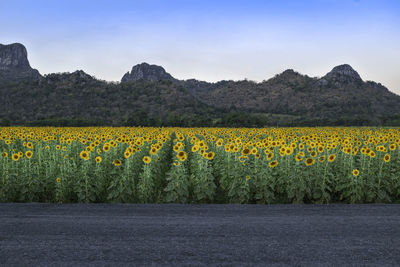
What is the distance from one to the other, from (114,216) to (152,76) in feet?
522

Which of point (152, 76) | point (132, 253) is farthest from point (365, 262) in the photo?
point (152, 76)

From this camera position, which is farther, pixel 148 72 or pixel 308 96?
pixel 148 72

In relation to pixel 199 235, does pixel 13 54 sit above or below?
above

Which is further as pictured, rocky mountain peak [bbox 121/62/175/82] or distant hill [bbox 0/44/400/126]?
rocky mountain peak [bbox 121/62/175/82]

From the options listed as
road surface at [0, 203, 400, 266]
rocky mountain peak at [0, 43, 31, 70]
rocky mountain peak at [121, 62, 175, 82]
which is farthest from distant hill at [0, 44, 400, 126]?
rocky mountain peak at [0, 43, 31, 70]

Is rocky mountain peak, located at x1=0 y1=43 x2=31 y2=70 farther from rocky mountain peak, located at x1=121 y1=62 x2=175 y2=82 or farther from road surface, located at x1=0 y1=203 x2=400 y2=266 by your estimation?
road surface, located at x1=0 y1=203 x2=400 y2=266

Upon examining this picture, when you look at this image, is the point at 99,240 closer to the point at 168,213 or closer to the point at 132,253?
the point at 132,253

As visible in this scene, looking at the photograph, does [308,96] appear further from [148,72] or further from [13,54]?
[13,54]

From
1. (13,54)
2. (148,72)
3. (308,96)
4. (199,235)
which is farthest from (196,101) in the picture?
(13,54)

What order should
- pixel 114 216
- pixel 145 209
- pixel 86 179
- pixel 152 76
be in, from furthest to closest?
pixel 152 76, pixel 86 179, pixel 145 209, pixel 114 216

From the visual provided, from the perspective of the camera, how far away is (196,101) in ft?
259

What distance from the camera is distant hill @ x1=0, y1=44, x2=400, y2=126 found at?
55.3 m

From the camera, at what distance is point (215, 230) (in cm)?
607

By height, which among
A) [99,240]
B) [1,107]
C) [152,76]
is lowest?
[99,240]
